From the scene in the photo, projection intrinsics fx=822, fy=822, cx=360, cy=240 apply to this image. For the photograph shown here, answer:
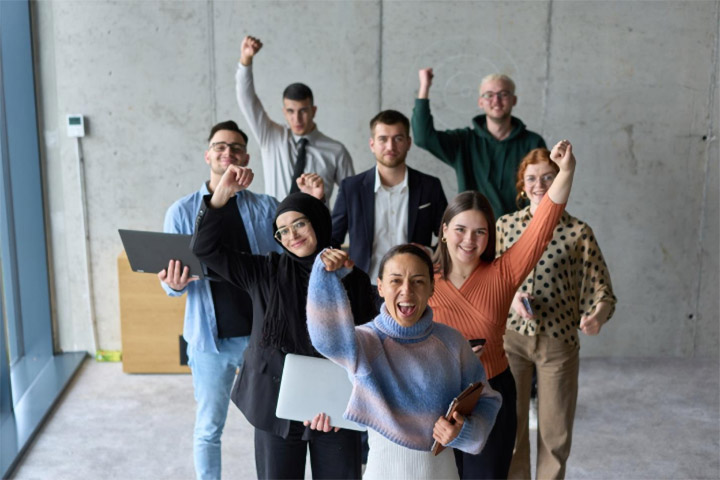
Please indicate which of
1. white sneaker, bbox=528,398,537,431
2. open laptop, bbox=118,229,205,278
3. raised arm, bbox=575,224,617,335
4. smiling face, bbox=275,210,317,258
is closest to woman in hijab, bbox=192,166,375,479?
smiling face, bbox=275,210,317,258

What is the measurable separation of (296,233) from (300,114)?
78.0 inches

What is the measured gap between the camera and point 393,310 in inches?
91.4

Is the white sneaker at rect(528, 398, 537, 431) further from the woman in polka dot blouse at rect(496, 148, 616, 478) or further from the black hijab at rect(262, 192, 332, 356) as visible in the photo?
the black hijab at rect(262, 192, 332, 356)

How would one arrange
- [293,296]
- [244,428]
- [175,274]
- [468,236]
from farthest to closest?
[244,428]
[175,274]
[468,236]
[293,296]

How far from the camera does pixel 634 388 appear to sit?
535cm

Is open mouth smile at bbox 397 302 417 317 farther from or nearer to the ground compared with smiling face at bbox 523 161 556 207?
nearer to the ground

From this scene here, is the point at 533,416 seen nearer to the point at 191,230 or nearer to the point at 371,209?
the point at 371,209

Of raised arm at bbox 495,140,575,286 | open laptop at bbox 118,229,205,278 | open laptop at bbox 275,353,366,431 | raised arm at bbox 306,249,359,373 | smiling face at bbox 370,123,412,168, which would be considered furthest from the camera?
smiling face at bbox 370,123,412,168

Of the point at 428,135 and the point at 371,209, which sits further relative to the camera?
the point at 428,135

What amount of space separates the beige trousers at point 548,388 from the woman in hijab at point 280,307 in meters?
0.96

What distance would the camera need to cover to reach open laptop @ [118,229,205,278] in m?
3.17

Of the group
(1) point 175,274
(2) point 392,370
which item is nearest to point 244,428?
(1) point 175,274

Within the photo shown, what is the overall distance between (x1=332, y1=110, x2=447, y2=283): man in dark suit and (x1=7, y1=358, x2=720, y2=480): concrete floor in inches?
52.0

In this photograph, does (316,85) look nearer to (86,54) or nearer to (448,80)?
(448,80)
